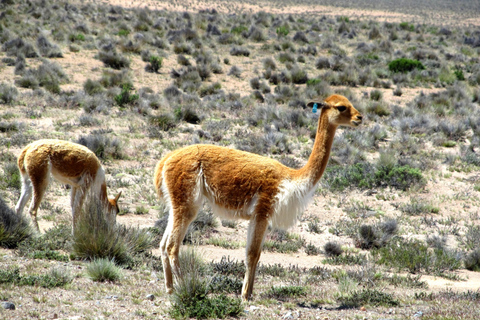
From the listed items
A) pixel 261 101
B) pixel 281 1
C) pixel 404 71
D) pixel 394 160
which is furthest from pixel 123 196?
pixel 281 1

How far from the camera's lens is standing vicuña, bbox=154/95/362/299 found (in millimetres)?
5109

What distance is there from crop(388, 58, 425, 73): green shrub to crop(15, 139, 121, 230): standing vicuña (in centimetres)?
2011

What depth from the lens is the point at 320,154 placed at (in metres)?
5.30

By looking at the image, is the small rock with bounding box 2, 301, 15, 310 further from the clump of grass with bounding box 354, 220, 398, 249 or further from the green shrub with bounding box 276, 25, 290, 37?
the green shrub with bounding box 276, 25, 290, 37

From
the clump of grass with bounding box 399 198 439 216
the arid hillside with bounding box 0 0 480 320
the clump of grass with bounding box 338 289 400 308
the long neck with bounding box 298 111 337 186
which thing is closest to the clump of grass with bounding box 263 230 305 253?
the arid hillside with bounding box 0 0 480 320

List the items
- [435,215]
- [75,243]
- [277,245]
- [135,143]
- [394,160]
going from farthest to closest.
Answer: [135,143], [394,160], [435,215], [277,245], [75,243]

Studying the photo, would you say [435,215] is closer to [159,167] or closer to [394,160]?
[394,160]

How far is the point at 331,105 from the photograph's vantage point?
541cm

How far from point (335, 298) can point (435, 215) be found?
4.81m

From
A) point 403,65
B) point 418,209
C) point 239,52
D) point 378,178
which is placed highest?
point 403,65

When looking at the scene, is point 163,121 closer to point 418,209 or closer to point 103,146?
point 103,146

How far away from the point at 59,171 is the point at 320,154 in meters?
3.70

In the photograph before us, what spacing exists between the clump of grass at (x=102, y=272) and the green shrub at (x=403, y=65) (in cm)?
2123

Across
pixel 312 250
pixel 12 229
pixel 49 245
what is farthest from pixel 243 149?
pixel 12 229
